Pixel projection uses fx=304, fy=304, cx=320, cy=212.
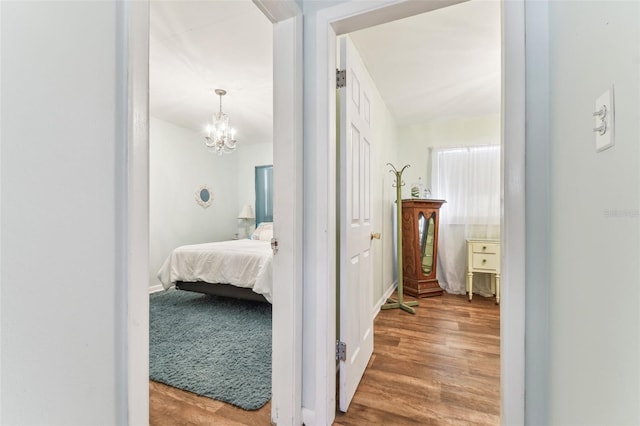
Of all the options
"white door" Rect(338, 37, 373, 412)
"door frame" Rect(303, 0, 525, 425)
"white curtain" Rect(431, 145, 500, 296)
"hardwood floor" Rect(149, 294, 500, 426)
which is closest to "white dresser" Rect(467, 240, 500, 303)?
"white curtain" Rect(431, 145, 500, 296)

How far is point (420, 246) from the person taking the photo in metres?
3.94

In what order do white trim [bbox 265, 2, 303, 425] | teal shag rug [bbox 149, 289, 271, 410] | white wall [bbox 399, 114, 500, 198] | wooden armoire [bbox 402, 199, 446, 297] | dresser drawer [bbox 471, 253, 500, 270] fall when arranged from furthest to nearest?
white wall [bbox 399, 114, 500, 198] < wooden armoire [bbox 402, 199, 446, 297] < dresser drawer [bbox 471, 253, 500, 270] < teal shag rug [bbox 149, 289, 271, 410] < white trim [bbox 265, 2, 303, 425]

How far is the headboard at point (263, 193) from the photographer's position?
5500 mm

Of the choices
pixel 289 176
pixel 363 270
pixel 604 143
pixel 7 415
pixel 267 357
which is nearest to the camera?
pixel 7 415

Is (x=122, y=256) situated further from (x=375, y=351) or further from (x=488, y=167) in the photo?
(x=488, y=167)

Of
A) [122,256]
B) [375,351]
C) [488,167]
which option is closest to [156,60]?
[122,256]

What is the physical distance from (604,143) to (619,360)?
43 cm

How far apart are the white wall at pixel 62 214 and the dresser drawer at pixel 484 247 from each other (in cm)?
377

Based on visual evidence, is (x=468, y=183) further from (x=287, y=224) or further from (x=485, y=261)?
(x=287, y=224)

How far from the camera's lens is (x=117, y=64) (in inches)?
26.8

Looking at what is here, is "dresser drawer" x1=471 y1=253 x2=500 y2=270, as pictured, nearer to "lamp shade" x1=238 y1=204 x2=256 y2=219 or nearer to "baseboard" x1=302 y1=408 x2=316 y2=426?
"baseboard" x1=302 y1=408 x2=316 y2=426

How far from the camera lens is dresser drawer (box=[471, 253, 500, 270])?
3551 mm

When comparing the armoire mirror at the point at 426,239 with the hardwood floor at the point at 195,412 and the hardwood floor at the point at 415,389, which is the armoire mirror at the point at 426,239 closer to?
the hardwood floor at the point at 415,389

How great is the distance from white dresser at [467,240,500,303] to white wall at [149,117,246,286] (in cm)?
389
